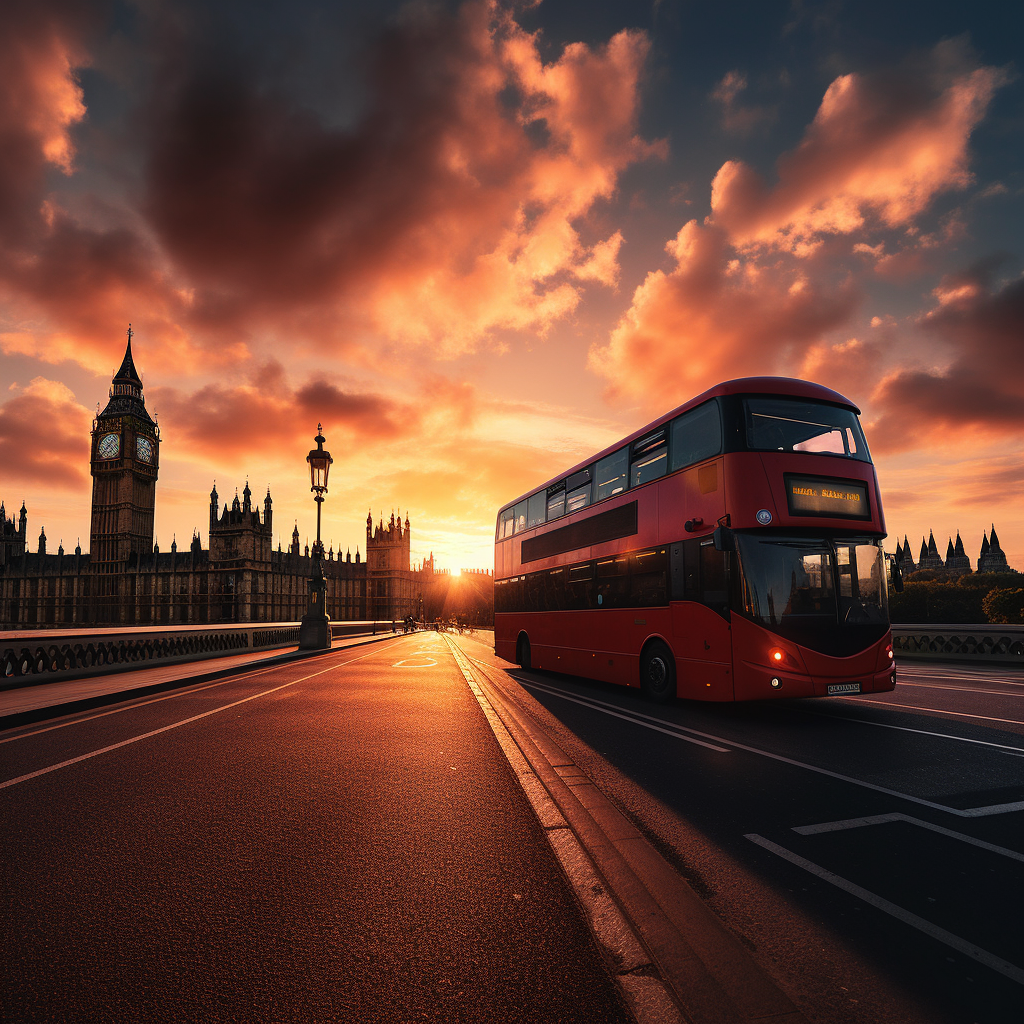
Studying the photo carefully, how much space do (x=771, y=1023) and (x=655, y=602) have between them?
8.57 m

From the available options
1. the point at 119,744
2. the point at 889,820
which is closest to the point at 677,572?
the point at 889,820

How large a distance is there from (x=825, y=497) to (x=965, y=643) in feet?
54.1

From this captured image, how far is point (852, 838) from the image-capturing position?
4219 mm

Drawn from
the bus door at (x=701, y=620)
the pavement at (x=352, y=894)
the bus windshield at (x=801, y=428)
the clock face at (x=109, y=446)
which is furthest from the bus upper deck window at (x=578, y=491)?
Answer: the clock face at (x=109, y=446)

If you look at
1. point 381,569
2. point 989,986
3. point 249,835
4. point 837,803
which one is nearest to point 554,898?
point 989,986

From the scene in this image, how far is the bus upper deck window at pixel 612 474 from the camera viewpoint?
12.2 metres

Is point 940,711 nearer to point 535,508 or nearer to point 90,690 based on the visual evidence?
point 535,508

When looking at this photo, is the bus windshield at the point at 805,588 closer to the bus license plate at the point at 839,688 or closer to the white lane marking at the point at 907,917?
the bus license plate at the point at 839,688

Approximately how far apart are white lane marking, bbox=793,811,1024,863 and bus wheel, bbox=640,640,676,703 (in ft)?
18.3

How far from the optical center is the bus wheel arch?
16914mm

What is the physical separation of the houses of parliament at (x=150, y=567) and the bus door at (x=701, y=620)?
256ft

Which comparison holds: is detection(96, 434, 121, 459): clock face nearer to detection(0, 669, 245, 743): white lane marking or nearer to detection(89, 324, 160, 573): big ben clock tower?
detection(89, 324, 160, 573): big ben clock tower

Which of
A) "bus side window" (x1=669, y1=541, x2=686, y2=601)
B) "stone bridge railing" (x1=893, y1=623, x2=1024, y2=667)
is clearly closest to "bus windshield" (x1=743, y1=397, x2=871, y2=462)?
"bus side window" (x1=669, y1=541, x2=686, y2=601)

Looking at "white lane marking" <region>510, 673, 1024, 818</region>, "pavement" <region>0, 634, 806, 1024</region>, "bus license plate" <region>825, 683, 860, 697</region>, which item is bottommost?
"white lane marking" <region>510, 673, 1024, 818</region>
